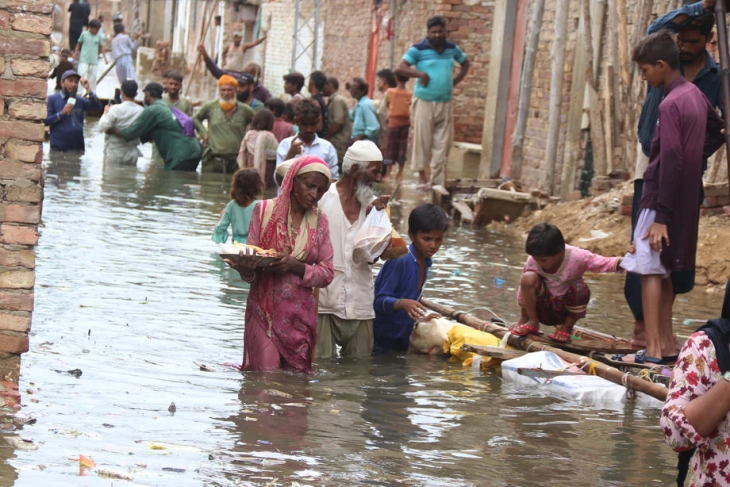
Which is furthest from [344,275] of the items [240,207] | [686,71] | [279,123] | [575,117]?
[279,123]

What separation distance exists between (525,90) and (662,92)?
8.58 meters

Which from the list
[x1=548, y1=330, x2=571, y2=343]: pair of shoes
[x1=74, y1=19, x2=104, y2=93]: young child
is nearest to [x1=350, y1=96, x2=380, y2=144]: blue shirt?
[x1=548, y1=330, x2=571, y2=343]: pair of shoes

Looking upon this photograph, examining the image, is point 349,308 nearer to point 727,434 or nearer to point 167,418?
point 167,418

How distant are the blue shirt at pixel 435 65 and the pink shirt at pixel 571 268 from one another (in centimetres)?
872

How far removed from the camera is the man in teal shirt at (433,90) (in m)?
15.6

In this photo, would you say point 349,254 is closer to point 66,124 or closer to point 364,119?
point 364,119

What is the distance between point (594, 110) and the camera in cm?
1319

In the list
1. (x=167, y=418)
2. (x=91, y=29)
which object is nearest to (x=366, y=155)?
(x=167, y=418)

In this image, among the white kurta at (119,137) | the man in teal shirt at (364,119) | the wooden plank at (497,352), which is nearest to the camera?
the wooden plank at (497,352)

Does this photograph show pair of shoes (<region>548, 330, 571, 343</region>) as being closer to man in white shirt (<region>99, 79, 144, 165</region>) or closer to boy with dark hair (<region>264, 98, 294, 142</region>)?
boy with dark hair (<region>264, 98, 294, 142</region>)

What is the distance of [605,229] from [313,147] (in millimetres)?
2896

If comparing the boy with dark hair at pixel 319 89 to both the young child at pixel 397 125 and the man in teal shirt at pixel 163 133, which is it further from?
the man in teal shirt at pixel 163 133

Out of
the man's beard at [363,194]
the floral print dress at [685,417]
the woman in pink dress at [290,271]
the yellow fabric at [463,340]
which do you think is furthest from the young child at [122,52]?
the floral print dress at [685,417]

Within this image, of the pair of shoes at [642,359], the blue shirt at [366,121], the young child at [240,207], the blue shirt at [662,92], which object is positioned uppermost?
the blue shirt at [662,92]
